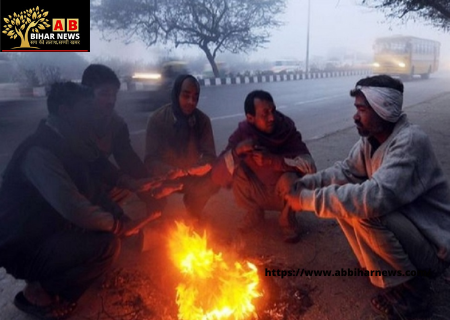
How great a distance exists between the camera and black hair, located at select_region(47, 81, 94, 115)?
2.56 metres

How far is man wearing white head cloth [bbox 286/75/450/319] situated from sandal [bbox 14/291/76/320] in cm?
185

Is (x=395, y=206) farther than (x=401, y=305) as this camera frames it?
No

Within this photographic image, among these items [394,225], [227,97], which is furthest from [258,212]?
[227,97]

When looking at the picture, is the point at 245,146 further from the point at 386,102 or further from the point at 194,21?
the point at 194,21

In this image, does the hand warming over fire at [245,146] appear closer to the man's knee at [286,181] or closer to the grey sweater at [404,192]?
the man's knee at [286,181]

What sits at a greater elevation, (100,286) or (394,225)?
(394,225)

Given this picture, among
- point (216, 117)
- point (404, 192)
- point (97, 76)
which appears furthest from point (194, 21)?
point (404, 192)

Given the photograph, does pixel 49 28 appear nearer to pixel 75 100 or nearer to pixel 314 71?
pixel 75 100

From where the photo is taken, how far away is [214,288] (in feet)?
8.39

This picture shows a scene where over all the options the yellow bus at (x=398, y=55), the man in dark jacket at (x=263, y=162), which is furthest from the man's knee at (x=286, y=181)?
the yellow bus at (x=398, y=55)

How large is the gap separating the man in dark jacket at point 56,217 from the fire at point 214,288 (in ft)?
1.96

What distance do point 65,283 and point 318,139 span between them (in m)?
6.62

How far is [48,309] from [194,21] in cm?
2115

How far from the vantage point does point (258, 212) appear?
152 inches
